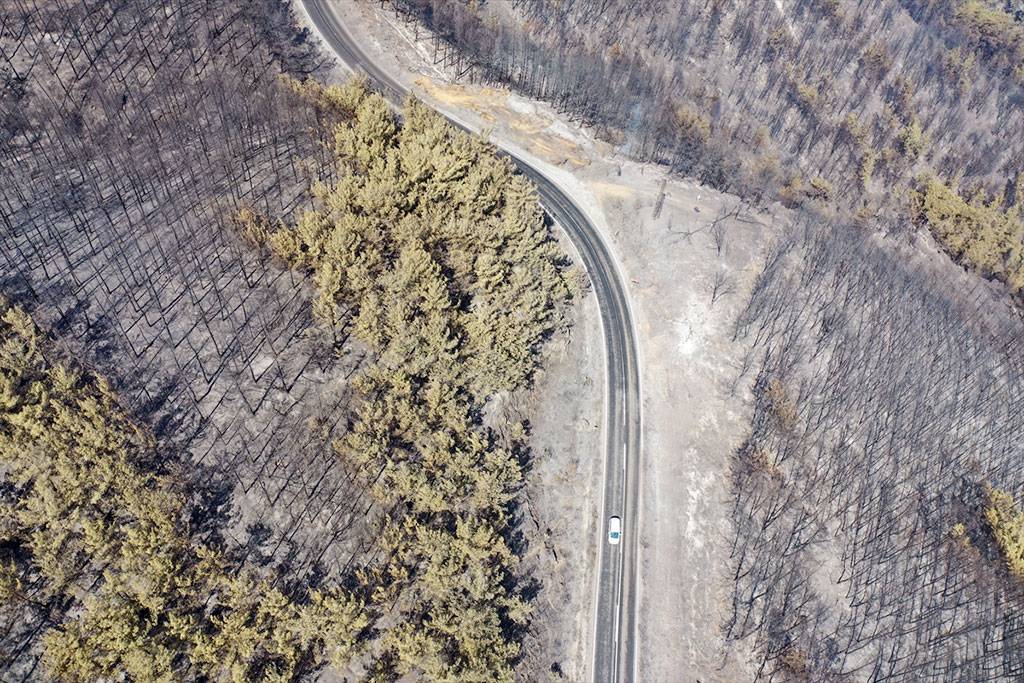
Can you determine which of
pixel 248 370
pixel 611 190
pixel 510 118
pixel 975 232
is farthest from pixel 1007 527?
pixel 510 118

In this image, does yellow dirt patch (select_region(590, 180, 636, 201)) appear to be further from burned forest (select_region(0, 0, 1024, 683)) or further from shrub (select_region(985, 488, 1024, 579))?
shrub (select_region(985, 488, 1024, 579))

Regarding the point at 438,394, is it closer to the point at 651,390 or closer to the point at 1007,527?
the point at 651,390

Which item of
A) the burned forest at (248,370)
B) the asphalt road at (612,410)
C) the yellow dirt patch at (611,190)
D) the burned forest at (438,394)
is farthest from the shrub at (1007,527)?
the yellow dirt patch at (611,190)

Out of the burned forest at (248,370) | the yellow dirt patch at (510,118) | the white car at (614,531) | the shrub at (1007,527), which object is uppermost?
the yellow dirt patch at (510,118)

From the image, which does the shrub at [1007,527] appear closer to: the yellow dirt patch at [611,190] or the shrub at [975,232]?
the yellow dirt patch at [611,190]

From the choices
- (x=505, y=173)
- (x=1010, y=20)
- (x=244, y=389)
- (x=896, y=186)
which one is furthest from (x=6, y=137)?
(x=1010, y=20)

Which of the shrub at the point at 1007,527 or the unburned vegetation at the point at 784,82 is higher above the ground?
the unburned vegetation at the point at 784,82
